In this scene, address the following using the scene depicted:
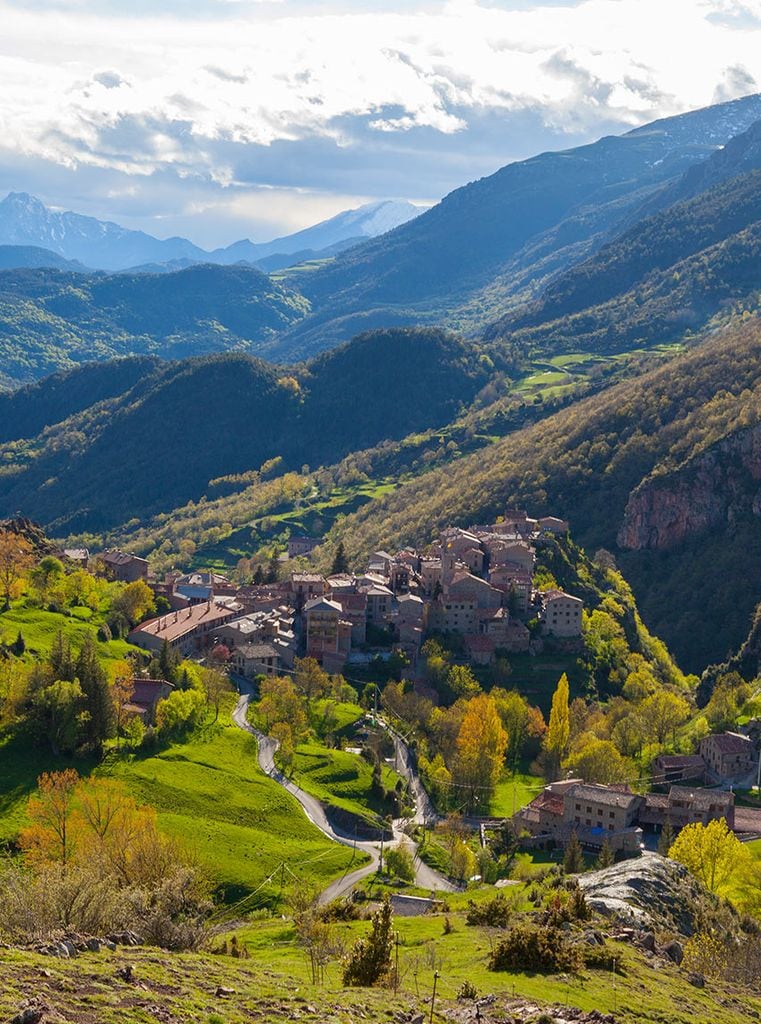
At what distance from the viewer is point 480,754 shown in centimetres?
8844

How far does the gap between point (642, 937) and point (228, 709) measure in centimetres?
5284

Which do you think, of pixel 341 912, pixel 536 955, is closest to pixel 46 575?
pixel 341 912

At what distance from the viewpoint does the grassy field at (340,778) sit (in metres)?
79.3

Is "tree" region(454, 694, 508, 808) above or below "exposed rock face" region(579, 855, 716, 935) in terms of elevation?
below

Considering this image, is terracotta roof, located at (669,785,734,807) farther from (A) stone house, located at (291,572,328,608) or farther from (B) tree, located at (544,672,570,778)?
(A) stone house, located at (291,572,328,608)

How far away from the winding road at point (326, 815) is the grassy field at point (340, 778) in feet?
4.49

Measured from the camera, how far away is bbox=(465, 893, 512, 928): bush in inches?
1919

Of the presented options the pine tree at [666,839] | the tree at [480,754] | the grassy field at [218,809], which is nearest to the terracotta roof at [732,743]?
the pine tree at [666,839]

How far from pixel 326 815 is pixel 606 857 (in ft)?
64.7

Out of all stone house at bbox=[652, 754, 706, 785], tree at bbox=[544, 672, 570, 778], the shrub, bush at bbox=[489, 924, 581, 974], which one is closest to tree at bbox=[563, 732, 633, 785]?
stone house at bbox=[652, 754, 706, 785]

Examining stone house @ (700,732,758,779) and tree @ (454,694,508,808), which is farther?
stone house @ (700,732,758,779)

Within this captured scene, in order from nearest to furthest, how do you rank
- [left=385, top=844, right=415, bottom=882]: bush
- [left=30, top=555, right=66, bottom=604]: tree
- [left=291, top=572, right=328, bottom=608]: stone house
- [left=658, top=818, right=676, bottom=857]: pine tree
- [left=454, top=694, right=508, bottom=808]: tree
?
[left=385, top=844, right=415, bottom=882]: bush < [left=658, top=818, right=676, bottom=857]: pine tree < [left=454, top=694, right=508, bottom=808]: tree < [left=30, top=555, right=66, bottom=604]: tree < [left=291, top=572, right=328, bottom=608]: stone house

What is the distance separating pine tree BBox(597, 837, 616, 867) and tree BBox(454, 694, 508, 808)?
53.2ft

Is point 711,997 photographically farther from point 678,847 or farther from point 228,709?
point 228,709
